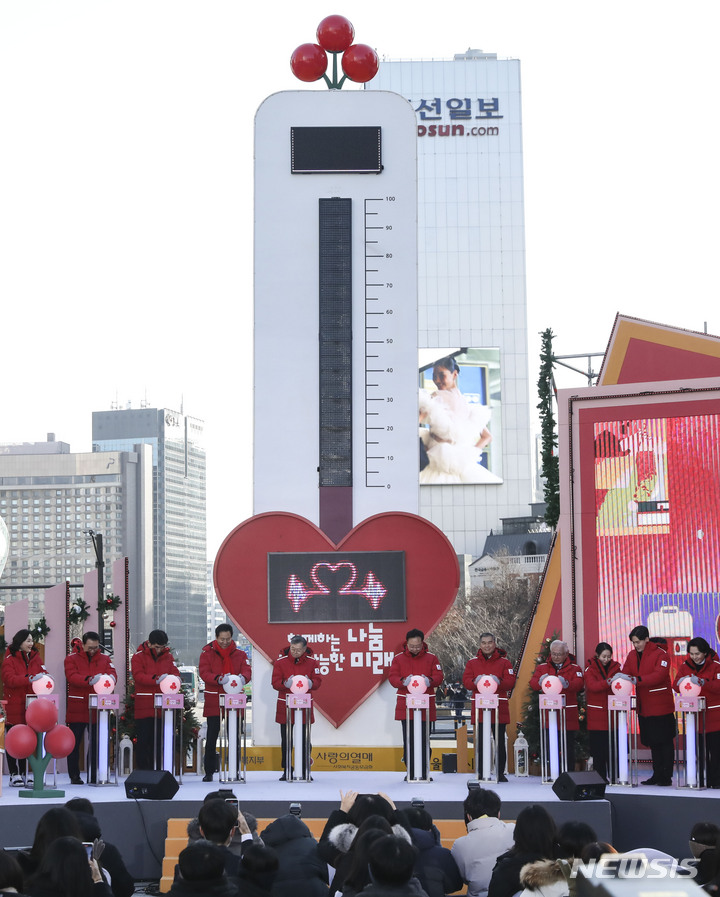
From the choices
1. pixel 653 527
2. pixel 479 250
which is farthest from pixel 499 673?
pixel 479 250

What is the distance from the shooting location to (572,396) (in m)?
11.8

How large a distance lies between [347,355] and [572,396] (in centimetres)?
218

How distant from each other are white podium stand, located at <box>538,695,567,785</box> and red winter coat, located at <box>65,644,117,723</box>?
3.65m

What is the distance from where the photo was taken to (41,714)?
30.9ft

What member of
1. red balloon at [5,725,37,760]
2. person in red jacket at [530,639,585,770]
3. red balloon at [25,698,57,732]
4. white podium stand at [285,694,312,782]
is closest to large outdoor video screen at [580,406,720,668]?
person in red jacket at [530,639,585,770]

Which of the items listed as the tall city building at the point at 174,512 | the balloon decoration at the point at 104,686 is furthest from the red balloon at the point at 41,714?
the tall city building at the point at 174,512

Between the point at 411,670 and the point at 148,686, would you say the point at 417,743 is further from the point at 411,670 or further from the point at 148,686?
the point at 148,686

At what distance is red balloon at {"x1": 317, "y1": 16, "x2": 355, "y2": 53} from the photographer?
12375 millimetres

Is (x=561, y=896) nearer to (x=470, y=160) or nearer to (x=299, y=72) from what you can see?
(x=299, y=72)

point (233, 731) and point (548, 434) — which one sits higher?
point (548, 434)

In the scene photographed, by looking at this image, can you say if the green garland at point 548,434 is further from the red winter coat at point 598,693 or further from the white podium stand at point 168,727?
the white podium stand at point 168,727

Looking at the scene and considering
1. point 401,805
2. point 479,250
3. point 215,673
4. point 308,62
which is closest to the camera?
point 401,805

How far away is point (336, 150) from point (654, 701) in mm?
5982

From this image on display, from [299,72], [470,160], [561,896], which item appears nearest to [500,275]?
[470,160]
